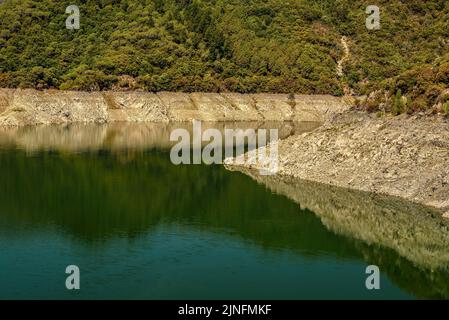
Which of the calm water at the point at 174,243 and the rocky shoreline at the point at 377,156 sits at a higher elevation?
the rocky shoreline at the point at 377,156

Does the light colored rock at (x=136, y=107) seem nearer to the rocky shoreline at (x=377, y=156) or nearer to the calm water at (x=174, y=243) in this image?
the rocky shoreline at (x=377, y=156)

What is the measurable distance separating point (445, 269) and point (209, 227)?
761 inches

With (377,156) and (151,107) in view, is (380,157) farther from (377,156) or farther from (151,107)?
(151,107)

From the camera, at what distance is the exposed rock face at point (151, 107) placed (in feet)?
458

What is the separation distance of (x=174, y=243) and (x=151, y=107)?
11641cm

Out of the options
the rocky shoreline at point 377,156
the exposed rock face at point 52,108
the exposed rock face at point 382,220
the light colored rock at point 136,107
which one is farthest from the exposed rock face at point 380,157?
the light colored rock at point 136,107

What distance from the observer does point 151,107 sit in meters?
156

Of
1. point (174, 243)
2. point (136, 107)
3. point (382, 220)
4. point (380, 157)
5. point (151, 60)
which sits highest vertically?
point (151, 60)

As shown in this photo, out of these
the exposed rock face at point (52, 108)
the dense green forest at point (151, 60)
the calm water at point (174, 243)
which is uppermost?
the dense green forest at point (151, 60)

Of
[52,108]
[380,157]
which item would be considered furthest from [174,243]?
[52,108]

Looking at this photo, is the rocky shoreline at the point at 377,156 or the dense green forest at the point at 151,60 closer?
the rocky shoreline at the point at 377,156

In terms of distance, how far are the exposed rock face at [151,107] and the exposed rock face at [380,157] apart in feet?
222

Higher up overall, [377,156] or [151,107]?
[151,107]

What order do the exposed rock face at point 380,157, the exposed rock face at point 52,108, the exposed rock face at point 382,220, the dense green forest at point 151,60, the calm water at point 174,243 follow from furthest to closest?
the dense green forest at point 151,60, the exposed rock face at point 52,108, the exposed rock face at point 380,157, the exposed rock face at point 382,220, the calm water at point 174,243
